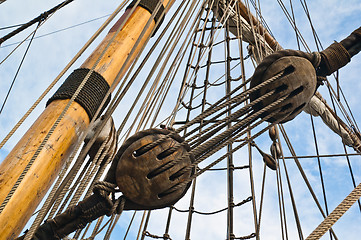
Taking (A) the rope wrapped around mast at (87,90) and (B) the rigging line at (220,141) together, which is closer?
(B) the rigging line at (220,141)

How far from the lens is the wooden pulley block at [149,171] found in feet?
4.76

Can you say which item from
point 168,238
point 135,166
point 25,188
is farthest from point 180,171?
point 168,238

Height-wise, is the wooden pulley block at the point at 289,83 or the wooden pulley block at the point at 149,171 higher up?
A: the wooden pulley block at the point at 289,83

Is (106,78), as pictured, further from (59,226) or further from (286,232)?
(286,232)

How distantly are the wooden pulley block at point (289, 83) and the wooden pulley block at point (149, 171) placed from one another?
1.56 feet

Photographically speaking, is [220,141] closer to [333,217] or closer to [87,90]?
[333,217]

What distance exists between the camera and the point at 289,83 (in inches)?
63.5

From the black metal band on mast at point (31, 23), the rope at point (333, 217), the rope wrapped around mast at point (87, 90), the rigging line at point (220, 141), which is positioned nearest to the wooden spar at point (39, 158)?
the rope wrapped around mast at point (87, 90)

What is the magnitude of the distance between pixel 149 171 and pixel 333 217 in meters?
0.68

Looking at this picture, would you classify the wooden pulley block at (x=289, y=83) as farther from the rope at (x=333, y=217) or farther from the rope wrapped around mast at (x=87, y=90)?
the rope wrapped around mast at (x=87, y=90)

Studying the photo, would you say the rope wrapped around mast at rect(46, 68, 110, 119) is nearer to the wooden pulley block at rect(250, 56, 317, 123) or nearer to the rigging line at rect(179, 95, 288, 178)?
the rigging line at rect(179, 95, 288, 178)

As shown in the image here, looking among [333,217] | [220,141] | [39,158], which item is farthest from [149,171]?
[333,217]

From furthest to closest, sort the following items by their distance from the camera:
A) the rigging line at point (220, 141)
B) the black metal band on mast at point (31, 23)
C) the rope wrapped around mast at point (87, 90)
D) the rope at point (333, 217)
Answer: the black metal band on mast at point (31, 23) → the rope wrapped around mast at point (87, 90) → the rigging line at point (220, 141) → the rope at point (333, 217)

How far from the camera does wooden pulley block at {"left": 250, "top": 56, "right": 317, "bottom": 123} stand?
1.62 metres
